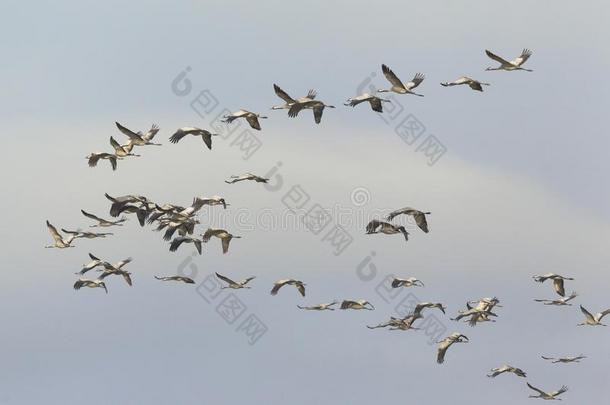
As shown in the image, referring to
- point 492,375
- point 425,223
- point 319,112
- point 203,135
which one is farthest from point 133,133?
point 492,375

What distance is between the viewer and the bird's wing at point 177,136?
96.3m

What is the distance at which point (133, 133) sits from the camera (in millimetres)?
99438

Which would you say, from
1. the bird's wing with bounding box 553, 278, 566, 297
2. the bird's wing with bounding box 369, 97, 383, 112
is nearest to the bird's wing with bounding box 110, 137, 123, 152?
the bird's wing with bounding box 369, 97, 383, 112

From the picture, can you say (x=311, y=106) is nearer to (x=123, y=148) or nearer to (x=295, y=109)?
(x=295, y=109)

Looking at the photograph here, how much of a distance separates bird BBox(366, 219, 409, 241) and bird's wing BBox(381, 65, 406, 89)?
25.1 ft

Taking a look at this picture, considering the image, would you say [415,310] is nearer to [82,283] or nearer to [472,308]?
[472,308]

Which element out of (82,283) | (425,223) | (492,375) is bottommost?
(492,375)

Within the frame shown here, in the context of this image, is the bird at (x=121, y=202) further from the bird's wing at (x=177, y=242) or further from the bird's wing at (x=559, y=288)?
the bird's wing at (x=559, y=288)

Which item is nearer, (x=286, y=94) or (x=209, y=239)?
(x=286, y=94)

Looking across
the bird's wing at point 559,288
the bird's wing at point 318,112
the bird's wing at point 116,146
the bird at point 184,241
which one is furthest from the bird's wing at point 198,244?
the bird's wing at point 559,288

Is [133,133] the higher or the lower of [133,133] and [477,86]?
the higher

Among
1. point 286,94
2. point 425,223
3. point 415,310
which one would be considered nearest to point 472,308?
point 415,310

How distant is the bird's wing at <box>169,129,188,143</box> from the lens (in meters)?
96.3

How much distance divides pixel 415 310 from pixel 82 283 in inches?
782
